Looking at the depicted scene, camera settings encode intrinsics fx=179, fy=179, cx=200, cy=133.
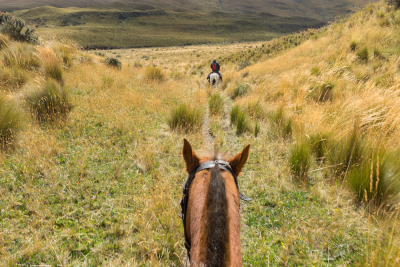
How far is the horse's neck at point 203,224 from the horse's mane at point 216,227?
0.06ft

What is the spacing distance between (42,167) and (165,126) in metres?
2.92

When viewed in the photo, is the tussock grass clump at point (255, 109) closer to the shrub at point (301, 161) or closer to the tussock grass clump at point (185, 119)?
the tussock grass clump at point (185, 119)

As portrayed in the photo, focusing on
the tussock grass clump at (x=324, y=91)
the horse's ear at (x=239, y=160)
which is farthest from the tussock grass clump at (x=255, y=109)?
the horse's ear at (x=239, y=160)

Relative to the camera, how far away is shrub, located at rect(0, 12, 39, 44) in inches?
306

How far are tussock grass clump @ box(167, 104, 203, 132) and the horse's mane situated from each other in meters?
4.06

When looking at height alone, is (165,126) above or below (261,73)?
below

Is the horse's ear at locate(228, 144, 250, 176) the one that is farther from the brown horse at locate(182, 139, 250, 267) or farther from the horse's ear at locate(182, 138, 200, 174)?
the horse's ear at locate(182, 138, 200, 174)

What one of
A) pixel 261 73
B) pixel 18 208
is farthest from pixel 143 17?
pixel 18 208

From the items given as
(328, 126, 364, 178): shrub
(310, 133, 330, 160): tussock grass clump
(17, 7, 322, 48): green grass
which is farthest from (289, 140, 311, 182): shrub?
(17, 7, 322, 48): green grass

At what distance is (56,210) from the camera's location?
2.38m

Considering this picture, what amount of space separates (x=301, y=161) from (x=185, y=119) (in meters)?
3.07

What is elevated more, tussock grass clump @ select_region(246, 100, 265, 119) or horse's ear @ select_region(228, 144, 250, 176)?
horse's ear @ select_region(228, 144, 250, 176)

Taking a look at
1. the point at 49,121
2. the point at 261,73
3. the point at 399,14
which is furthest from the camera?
the point at 261,73

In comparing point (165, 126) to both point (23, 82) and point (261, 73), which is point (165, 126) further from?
point (261, 73)
